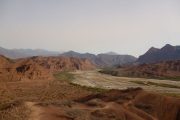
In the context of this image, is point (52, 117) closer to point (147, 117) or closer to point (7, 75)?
point (147, 117)

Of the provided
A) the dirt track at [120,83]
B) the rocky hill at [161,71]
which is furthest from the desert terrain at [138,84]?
the rocky hill at [161,71]

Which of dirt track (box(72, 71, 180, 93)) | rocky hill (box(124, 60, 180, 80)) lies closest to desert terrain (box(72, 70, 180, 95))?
dirt track (box(72, 71, 180, 93))

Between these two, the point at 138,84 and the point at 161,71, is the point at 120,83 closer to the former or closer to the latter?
the point at 138,84

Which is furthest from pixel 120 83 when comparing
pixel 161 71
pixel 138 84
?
pixel 161 71

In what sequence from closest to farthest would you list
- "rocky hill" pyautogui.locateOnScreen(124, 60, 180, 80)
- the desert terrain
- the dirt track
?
the desert terrain
the dirt track
"rocky hill" pyautogui.locateOnScreen(124, 60, 180, 80)

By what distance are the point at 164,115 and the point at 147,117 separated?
3389 millimetres

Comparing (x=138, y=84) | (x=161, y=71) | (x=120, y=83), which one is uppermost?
(x=161, y=71)

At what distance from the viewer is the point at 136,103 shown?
114ft

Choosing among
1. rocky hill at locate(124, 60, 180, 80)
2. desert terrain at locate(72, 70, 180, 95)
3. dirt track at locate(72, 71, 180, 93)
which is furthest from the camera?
rocky hill at locate(124, 60, 180, 80)

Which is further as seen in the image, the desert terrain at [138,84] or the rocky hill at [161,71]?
the rocky hill at [161,71]

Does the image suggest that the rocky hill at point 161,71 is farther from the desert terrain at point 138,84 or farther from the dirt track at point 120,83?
the desert terrain at point 138,84

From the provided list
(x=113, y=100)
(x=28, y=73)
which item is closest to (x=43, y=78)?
(x=28, y=73)

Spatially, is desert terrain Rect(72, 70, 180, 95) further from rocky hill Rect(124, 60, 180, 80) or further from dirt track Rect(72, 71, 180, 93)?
rocky hill Rect(124, 60, 180, 80)

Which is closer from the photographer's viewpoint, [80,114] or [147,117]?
[80,114]
